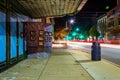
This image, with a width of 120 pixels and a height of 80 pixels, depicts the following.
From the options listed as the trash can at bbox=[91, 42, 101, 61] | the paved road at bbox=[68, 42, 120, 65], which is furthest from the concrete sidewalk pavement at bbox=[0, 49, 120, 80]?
the paved road at bbox=[68, 42, 120, 65]

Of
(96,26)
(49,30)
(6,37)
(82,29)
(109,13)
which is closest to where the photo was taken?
(6,37)

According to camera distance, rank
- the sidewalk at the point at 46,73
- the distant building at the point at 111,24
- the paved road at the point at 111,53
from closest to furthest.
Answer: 1. the sidewalk at the point at 46,73
2. the paved road at the point at 111,53
3. the distant building at the point at 111,24

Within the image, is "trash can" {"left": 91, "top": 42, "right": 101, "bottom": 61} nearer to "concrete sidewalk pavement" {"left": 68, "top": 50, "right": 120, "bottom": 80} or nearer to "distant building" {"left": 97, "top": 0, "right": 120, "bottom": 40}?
"concrete sidewalk pavement" {"left": 68, "top": 50, "right": 120, "bottom": 80}

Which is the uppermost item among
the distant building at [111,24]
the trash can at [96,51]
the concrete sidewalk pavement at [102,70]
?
the distant building at [111,24]

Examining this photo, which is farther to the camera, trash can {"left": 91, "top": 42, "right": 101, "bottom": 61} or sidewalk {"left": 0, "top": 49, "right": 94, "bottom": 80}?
trash can {"left": 91, "top": 42, "right": 101, "bottom": 61}

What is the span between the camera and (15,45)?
46.9 ft

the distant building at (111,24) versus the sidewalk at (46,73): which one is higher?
the distant building at (111,24)

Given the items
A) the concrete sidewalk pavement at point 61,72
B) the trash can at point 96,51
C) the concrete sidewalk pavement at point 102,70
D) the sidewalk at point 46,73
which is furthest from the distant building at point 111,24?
the sidewalk at point 46,73

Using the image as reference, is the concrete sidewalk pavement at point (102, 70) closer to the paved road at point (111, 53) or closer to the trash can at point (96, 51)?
the trash can at point (96, 51)

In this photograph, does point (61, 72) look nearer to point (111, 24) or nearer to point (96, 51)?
point (96, 51)

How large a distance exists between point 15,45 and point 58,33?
60.0m

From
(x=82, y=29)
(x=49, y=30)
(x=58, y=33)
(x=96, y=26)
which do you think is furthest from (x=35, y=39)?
(x=82, y=29)

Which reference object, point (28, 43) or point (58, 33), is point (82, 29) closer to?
point (58, 33)

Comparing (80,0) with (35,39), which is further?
(35,39)
